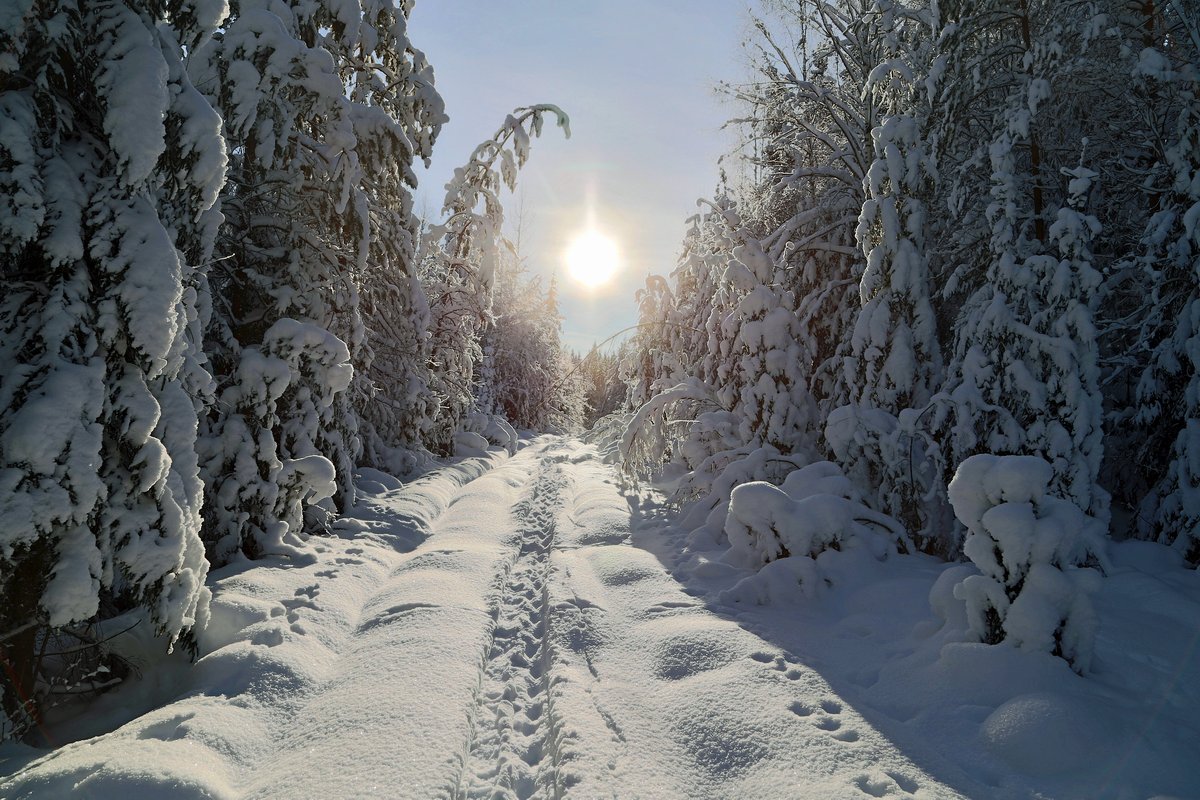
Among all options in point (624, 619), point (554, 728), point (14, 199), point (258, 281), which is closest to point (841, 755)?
point (554, 728)

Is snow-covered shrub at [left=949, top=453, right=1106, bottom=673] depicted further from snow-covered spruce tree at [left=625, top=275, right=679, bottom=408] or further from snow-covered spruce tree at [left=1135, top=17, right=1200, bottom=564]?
snow-covered spruce tree at [left=625, top=275, right=679, bottom=408]

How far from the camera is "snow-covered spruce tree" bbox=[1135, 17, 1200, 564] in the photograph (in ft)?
18.3

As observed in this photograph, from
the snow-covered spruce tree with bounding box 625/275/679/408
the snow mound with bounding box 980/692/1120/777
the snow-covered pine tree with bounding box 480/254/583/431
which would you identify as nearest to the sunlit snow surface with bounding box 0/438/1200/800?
the snow mound with bounding box 980/692/1120/777

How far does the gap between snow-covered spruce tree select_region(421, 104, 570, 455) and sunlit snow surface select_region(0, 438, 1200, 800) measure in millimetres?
8676

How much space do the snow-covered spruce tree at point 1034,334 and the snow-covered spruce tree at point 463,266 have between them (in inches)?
294

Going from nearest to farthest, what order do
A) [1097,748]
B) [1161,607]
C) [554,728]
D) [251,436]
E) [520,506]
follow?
[1097,748] → [554,728] → [1161,607] → [251,436] → [520,506]

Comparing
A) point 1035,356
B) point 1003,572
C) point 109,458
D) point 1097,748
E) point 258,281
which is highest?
point 258,281

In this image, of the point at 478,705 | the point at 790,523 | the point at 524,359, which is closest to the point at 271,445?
the point at 478,705

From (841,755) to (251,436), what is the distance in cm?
609

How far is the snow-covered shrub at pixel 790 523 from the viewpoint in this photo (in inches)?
216

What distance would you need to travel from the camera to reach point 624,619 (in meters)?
4.89

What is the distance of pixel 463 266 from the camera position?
1435 centimetres

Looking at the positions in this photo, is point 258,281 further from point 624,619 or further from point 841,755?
point 841,755

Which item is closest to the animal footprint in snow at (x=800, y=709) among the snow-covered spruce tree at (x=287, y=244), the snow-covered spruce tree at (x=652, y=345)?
the snow-covered spruce tree at (x=287, y=244)
